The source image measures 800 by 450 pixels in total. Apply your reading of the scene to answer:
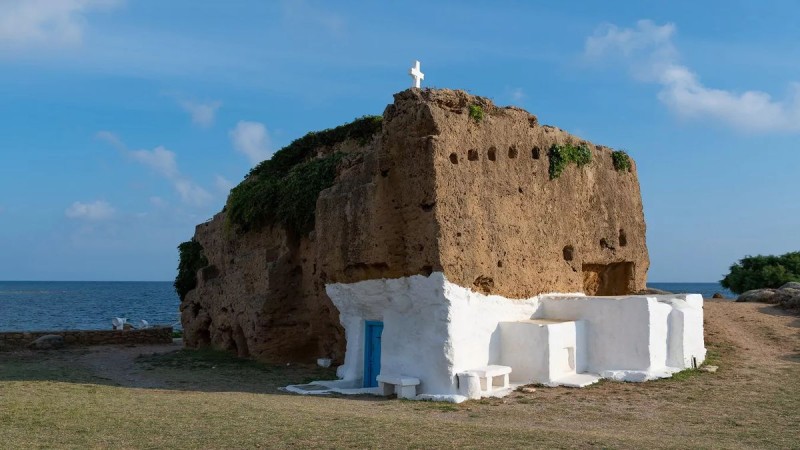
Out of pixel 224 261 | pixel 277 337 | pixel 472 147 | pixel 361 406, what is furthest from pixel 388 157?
pixel 224 261

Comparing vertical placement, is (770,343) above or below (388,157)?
below

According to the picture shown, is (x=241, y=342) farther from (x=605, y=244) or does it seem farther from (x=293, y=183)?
(x=605, y=244)

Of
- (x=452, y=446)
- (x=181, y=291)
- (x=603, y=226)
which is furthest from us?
(x=181, y=291)

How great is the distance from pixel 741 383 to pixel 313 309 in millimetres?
11287

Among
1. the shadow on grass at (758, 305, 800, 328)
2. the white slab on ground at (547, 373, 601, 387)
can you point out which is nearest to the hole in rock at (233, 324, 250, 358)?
the white slab on ground at (547, 373, 601, 387)

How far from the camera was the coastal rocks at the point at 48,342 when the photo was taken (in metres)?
25.1

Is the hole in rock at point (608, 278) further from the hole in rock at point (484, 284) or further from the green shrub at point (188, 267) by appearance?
the green shrub at point (188, 267)

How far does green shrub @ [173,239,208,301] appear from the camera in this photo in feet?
90.1

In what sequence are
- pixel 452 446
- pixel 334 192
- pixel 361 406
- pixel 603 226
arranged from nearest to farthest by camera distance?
pixel 452 446
pixel 361 406
pixel 334 192
pixel 603 226

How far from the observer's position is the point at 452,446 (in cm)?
928

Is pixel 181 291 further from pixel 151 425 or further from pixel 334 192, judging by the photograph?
pixel 151 425

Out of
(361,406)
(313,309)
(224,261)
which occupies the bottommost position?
(361,406)

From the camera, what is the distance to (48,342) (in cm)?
2545

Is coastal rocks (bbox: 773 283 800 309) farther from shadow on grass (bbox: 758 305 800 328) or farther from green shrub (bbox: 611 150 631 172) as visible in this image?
green shrub (bbox: 611 150 631 172)
